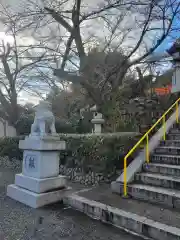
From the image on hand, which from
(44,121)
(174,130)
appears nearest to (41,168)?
(44,121)

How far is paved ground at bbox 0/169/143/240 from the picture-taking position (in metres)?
3.72

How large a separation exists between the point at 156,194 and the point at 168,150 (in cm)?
197

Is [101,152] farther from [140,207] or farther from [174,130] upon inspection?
[140,207]

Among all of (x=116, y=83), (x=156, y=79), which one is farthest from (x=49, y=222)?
(x=156, y=79)

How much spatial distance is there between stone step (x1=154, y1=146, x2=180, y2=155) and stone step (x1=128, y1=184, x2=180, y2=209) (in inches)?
61.1

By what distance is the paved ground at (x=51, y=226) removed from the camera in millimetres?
3717

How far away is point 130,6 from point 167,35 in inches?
88.5

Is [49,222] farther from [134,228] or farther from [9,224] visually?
[134,228]

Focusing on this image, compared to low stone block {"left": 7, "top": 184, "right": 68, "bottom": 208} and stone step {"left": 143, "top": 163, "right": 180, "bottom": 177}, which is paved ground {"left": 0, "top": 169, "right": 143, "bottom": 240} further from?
stone step {"left": 143, "top": 163, "right": 180, "bottom": 177}

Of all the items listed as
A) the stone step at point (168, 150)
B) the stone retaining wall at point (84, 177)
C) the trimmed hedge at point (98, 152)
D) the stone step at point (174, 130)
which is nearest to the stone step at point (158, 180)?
the stone step at point (168, 150)

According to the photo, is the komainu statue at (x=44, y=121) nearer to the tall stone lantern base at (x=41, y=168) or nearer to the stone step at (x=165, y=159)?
the tall stone lantern base at (x=41, y=168)

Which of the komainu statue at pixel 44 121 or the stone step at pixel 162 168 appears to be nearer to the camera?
the stone step at pixel 162 168

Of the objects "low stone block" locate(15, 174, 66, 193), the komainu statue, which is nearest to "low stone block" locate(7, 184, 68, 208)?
"low stone block" locate(15, 174, 66, 193)

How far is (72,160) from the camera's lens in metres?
8.34
